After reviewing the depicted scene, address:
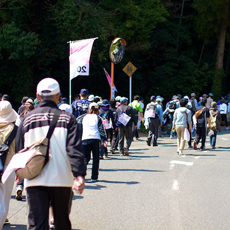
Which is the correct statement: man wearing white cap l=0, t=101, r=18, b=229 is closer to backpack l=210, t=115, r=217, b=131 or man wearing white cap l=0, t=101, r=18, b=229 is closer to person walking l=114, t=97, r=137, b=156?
person walking l=114, t=97, r=137, b=156

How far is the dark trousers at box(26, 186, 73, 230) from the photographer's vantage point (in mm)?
3902

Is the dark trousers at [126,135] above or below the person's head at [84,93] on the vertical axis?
below

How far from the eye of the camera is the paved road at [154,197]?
6.07 metres

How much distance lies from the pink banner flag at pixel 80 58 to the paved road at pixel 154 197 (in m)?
3.80

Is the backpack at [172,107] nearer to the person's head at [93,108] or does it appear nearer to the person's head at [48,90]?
the person's head at [93,108]

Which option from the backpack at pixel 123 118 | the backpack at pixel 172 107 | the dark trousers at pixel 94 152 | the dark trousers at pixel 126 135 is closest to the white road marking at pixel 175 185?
the dark trousers at pixel 94 152

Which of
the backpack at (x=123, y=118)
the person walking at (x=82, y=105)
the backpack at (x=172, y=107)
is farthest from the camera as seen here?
the backpack at (x=172, y=107)

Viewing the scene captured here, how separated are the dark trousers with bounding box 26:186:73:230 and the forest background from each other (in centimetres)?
1710

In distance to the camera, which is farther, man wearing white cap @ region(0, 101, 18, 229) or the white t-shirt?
the white t-shirt

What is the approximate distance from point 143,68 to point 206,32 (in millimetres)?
5392

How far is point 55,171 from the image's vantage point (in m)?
3.99

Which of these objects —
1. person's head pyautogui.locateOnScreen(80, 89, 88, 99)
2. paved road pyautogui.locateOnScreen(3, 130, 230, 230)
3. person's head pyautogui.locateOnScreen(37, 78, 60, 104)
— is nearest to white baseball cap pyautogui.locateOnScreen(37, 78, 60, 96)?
person's head pyautogui.locateOnScreen(37, 78, 60, 104)

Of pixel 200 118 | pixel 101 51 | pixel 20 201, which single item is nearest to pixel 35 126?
pixel 20 201

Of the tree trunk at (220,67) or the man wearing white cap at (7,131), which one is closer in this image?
the man wearing white cap at (7,131)
